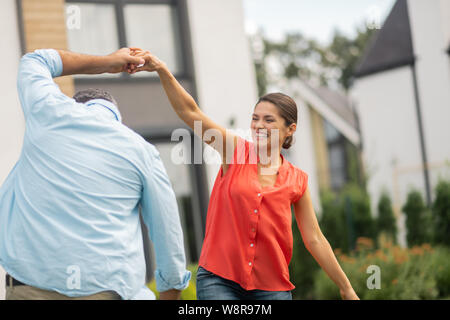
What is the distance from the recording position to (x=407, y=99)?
16.6 metres

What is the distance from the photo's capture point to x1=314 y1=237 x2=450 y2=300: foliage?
21.7 feet

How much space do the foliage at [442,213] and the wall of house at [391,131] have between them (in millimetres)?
6035

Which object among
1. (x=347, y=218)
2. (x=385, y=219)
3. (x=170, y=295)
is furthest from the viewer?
(x=385, y=219)

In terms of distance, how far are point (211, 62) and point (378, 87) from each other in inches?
410

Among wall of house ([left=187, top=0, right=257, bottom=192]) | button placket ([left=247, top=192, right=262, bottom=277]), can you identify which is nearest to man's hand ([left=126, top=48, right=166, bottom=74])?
button placket ([left=247, top=192, right=262, bottom=277])

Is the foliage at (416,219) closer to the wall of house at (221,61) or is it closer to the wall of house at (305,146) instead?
the wall of house at (221,61)

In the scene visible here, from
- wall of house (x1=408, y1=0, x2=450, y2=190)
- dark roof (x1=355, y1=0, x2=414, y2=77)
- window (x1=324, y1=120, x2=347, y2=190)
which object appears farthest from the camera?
window (x1=324, y1=120, x2=347, y2=190)

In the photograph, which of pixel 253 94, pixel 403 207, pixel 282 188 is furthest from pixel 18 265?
pixel 403 207

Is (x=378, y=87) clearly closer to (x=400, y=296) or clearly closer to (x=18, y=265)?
(x=400, y=296)

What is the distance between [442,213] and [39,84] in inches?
349

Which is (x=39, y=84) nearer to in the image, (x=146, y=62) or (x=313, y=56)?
(x=146, y=62)

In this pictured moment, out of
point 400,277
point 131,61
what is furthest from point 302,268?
point 131,61

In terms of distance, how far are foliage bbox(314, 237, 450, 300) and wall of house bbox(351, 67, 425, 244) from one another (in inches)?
331

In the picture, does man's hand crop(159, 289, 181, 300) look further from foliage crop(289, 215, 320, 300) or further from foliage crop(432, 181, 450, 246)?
foliage crop(432, 181, 450, 246)
